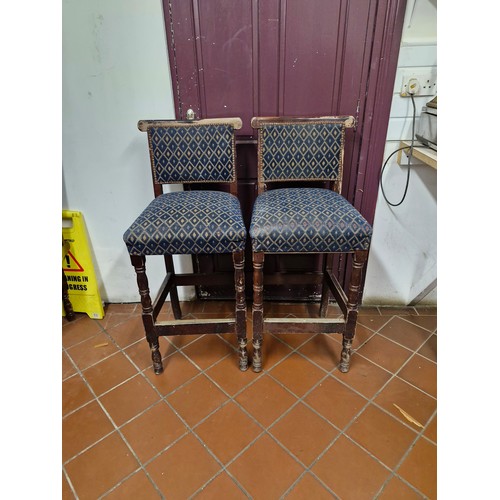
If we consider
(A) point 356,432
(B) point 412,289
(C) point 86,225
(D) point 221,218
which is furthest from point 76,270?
(B) point 412,289

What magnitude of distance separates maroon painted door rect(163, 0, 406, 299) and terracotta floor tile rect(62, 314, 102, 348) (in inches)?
49.0

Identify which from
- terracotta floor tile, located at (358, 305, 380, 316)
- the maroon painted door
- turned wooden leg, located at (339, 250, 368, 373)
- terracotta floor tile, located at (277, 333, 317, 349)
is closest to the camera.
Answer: turned wooden leg, located at (339, 250, 368, 373)

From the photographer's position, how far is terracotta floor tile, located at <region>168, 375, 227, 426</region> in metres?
1.30

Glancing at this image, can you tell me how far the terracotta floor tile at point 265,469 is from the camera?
105 centimetres

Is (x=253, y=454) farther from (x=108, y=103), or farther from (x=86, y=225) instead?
(x=108, y=103)

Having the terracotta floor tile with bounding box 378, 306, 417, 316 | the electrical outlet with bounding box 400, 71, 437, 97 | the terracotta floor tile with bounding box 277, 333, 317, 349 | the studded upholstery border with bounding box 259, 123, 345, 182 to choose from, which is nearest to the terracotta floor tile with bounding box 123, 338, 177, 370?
the terracotta floor tile with bounding box 277, 333, 317, 349

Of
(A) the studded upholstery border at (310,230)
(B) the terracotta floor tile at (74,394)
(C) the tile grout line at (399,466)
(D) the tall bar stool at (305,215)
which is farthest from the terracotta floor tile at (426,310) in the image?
(B) the terracotta floor tile at (74,394)

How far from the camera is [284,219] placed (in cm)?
123

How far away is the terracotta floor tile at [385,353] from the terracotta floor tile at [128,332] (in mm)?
1163

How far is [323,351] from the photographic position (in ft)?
5.30

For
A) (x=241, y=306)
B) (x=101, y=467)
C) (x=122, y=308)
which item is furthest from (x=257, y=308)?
(x=122, y=308)

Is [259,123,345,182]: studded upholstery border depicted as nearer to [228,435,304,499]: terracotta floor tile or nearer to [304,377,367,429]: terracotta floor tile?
[304,377,367,429]: terracotta floor tile

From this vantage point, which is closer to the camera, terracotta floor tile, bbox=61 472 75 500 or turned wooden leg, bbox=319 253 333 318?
terracotta floor tile, bbox=61 472 75 500

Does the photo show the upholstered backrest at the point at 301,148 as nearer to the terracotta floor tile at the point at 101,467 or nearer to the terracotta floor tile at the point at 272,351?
the terracotta floor tile at the point at 272,351
